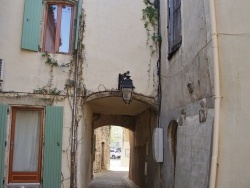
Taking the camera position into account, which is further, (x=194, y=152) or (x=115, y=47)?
(x=115, y=47)

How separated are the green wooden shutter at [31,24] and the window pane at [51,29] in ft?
1.04

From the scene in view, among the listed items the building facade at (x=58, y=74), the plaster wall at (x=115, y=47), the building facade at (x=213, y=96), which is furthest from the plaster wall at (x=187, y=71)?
the building facade at (x=58, y=74)

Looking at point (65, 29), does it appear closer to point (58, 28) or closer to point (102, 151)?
point (58, 28)

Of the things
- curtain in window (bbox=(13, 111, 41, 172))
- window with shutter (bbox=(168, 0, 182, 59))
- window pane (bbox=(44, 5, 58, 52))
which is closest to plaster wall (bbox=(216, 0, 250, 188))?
window with shutter (bbox=(168, 0, 182, 59))

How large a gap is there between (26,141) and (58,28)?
2894 mm

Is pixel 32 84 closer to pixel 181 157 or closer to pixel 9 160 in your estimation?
pixel 9 160

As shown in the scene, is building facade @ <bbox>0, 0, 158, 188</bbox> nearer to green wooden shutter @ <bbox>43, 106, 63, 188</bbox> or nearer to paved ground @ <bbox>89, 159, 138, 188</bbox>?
green wooden shutter @ <bbox>43, 106, 63, 188</bbox>

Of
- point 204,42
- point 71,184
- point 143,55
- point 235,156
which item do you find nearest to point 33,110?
point 71,184

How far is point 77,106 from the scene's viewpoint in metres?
8.17

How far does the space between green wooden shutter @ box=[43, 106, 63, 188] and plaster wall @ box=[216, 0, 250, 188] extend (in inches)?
168

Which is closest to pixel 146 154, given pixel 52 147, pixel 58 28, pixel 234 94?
pixel 52 147

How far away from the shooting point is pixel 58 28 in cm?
849

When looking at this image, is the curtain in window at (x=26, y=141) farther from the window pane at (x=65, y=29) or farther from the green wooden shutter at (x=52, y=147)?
the window pane at (x=65, y=29)

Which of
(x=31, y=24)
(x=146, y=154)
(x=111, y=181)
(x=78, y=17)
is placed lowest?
(x=111, y=181)
